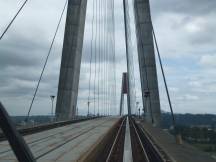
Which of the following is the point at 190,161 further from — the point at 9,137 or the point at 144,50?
the point at 144,50

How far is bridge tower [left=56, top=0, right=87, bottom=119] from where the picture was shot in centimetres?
4194

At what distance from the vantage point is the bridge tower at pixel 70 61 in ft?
138

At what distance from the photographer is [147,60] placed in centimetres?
4269

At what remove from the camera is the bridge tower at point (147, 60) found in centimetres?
4181

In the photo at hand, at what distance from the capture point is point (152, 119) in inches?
1650

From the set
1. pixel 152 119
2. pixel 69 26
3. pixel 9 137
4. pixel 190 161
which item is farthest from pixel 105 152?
pixel 69 26

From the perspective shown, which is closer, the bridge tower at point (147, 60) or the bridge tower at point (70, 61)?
the bridge tower at point (147, 60)

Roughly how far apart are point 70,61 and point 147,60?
900cm

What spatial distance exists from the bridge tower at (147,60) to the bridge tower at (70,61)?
722 centimetres

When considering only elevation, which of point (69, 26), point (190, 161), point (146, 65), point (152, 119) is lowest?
point (190, 161)

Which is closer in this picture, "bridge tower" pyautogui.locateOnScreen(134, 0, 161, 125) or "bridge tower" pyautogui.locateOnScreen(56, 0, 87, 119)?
"bridge tower" pyautogui.locateOnScreen(134, 0, 161, 125)

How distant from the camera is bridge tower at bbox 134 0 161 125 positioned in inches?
1646

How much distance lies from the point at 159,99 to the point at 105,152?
2144 centimetres

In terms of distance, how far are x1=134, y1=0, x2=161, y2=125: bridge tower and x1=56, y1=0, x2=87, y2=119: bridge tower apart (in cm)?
722
